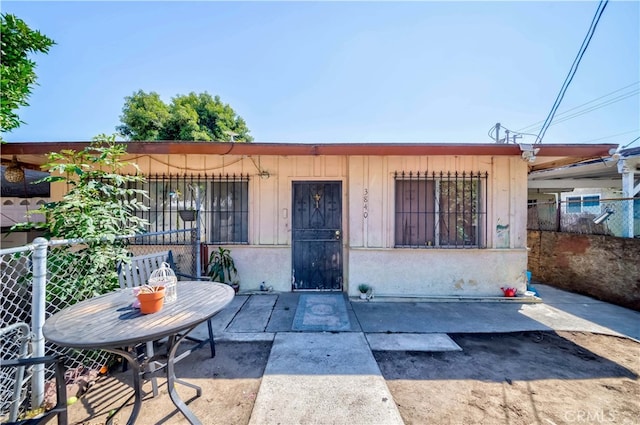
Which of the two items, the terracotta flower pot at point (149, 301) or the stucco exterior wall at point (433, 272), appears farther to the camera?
the stucco exterior wall at point (433, 272)

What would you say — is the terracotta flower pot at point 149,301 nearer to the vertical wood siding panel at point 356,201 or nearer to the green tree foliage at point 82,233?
the green tree foliage at point 82,233

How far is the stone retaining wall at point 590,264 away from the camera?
13.3ft

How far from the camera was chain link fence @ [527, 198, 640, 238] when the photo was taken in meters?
4.25

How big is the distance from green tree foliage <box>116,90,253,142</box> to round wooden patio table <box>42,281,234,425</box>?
9930 millimetres

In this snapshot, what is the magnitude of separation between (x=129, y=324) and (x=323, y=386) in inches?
60.6

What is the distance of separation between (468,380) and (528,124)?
1617 centimetres

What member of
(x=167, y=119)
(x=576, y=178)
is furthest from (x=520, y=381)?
(x=167, y=119)

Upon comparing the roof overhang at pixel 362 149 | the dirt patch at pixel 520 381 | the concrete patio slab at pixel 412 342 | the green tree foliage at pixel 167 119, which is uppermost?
the green tree foliage at pixel 167 119

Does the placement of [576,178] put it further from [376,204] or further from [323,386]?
[323,386]

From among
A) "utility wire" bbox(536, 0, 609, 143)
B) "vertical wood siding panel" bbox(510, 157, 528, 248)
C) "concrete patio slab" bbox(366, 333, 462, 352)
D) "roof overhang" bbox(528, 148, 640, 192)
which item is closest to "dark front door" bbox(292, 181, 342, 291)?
"concrete patio slab" bbox(366, 333, 462, 352)

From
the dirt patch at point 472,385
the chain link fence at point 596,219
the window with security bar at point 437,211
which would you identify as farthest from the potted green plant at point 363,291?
the chain link fence at point 596,219

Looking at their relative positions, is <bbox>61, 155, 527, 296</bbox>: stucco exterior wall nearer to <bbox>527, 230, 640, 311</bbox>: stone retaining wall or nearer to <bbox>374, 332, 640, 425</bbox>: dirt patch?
<bbox>374, 332, 640, 425</bbox>: dirt patch

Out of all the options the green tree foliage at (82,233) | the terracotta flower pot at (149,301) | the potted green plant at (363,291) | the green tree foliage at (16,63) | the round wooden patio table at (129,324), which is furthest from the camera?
the potted green plant at (363,291)

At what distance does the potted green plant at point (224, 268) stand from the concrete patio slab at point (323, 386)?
2049 mm
